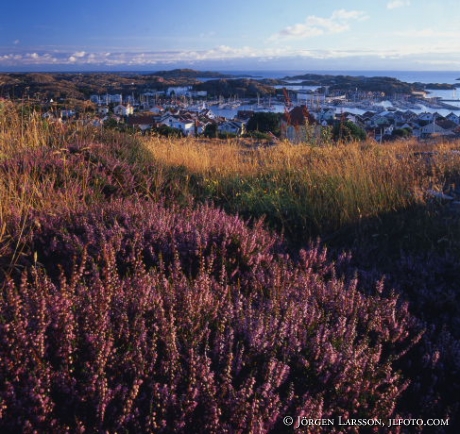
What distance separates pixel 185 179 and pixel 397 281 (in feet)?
10.7

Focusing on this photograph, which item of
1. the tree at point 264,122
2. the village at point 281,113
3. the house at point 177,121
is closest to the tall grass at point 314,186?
the village at point 281,113

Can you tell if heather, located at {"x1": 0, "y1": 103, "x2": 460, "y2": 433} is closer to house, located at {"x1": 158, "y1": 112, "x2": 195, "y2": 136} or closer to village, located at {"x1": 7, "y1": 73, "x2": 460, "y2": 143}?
village, located at {"x1": 7, "y1": 73, "x2": 460, "y2": 143}

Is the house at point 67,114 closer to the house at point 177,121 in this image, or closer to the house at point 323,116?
the house at point 323,116

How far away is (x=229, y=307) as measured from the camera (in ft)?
7.50

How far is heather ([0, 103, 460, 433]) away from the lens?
1779mm

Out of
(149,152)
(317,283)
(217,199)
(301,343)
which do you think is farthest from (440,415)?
(149,152)

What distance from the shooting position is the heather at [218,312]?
5.84 ft

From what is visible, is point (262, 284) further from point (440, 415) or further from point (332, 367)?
point (440, 415)

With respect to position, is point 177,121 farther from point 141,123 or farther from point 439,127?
point 439,127

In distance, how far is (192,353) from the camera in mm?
1900

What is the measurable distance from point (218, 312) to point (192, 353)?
1.58 feet

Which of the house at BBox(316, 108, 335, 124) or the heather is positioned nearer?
the heather

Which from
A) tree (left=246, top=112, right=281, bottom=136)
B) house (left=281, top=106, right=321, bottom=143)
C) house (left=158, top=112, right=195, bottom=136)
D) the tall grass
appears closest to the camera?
the tall grass

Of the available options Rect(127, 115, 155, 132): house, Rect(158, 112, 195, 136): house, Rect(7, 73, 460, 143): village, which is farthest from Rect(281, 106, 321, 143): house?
Rect(158, 112, 195, 136): house
